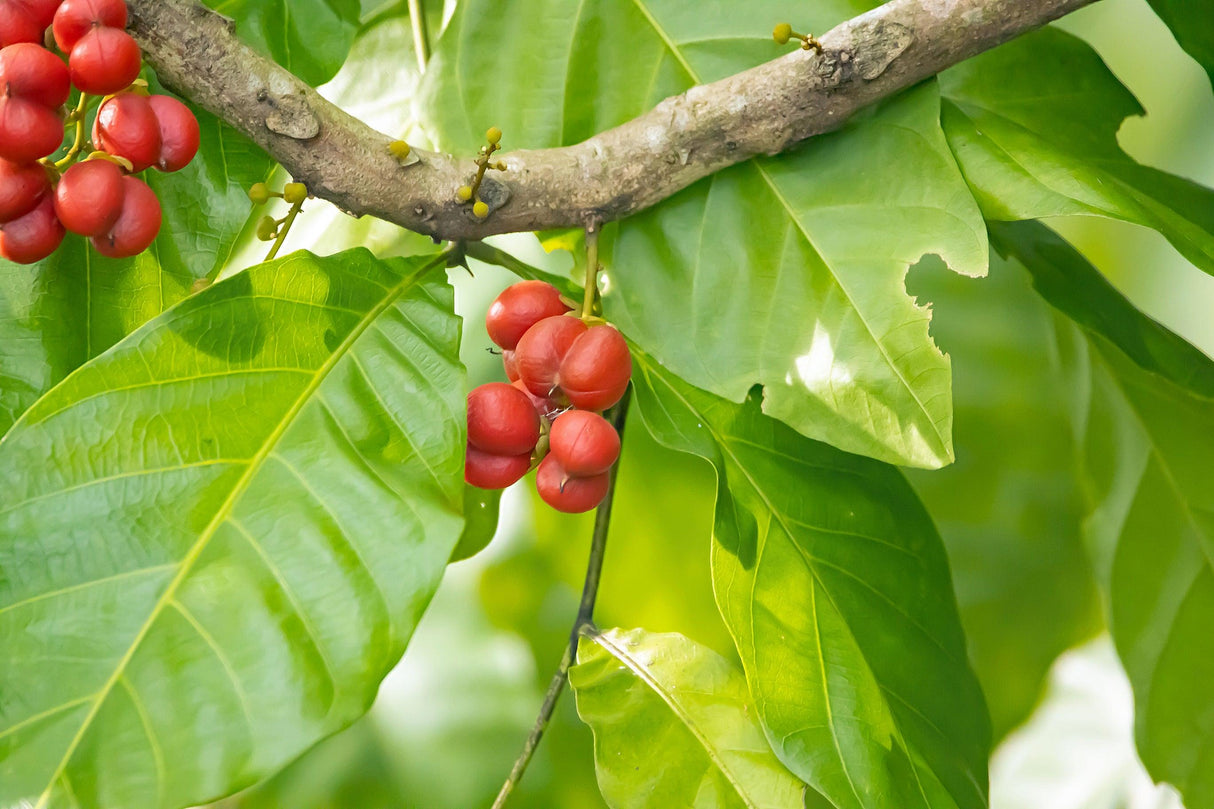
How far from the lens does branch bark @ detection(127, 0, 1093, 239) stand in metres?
0.43

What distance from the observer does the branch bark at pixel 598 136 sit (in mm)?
428

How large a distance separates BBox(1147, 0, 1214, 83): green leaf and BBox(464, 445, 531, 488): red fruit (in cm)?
45

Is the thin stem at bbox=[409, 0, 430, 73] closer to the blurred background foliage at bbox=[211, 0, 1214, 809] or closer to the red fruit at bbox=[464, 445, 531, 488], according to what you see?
the blurred background foliage at bbox=[211, 0, 1214, 809]

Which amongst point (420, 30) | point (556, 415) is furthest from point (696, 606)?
point (420, 30)

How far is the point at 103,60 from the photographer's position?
38 centimetres

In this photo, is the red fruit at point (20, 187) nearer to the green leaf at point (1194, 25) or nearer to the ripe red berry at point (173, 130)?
the ripe red berry at point (173, 130)

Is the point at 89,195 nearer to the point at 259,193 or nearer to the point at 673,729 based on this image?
the point at 259,193

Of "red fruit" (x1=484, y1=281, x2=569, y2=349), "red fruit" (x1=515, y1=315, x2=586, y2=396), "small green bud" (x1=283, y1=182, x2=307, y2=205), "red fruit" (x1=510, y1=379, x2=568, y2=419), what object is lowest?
"red fruit" (x1=510, y1=379, x2=568, y2=419)

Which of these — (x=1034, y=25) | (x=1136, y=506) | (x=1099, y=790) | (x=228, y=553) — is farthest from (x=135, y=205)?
(x=1099, y=790)

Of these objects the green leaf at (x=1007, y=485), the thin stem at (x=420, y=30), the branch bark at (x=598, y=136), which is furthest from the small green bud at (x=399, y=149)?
the green leaf at (x=1007, y=485)

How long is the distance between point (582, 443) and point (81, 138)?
0.26m

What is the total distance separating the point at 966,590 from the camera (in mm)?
869

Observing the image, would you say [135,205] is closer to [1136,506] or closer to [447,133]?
[447,133]

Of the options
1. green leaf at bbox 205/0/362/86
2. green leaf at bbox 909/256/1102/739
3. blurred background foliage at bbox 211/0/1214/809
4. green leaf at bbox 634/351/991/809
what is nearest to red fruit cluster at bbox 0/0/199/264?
green leaf at bbox 205/0/362/86
